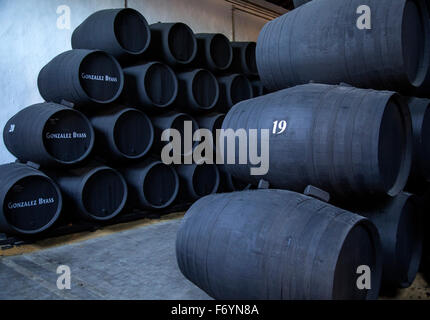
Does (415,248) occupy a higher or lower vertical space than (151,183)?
lower

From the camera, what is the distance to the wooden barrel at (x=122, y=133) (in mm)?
4180

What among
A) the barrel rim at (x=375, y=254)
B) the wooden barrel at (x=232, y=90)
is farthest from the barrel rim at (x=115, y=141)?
the barrel rim at (x=375, y=254)

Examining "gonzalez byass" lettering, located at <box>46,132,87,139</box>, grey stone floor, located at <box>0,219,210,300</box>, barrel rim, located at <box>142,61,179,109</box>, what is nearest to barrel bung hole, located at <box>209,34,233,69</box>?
barrel rim, located at <box>142,61,179,109</box>

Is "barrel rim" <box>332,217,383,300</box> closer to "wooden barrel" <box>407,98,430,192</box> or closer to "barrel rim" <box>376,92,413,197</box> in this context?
"barrel rim" <box>376,92,413,197</box>

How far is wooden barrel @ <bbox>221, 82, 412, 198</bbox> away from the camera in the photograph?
83.1 inches

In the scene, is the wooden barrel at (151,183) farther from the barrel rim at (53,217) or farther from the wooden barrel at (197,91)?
the wooden barrel at (197,91)

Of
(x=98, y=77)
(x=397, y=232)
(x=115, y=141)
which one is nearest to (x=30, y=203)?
(x=115, y=141)

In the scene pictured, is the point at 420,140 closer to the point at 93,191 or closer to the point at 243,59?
the point at 93,191

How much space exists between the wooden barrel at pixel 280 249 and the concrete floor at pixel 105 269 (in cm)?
47

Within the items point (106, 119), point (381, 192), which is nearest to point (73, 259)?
Result: point (106, 119)

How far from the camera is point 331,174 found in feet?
7.20

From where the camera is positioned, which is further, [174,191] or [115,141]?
[174,191]

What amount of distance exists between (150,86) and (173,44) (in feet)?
2.55

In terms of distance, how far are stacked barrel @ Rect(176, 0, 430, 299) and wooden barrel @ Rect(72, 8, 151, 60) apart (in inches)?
84.3
